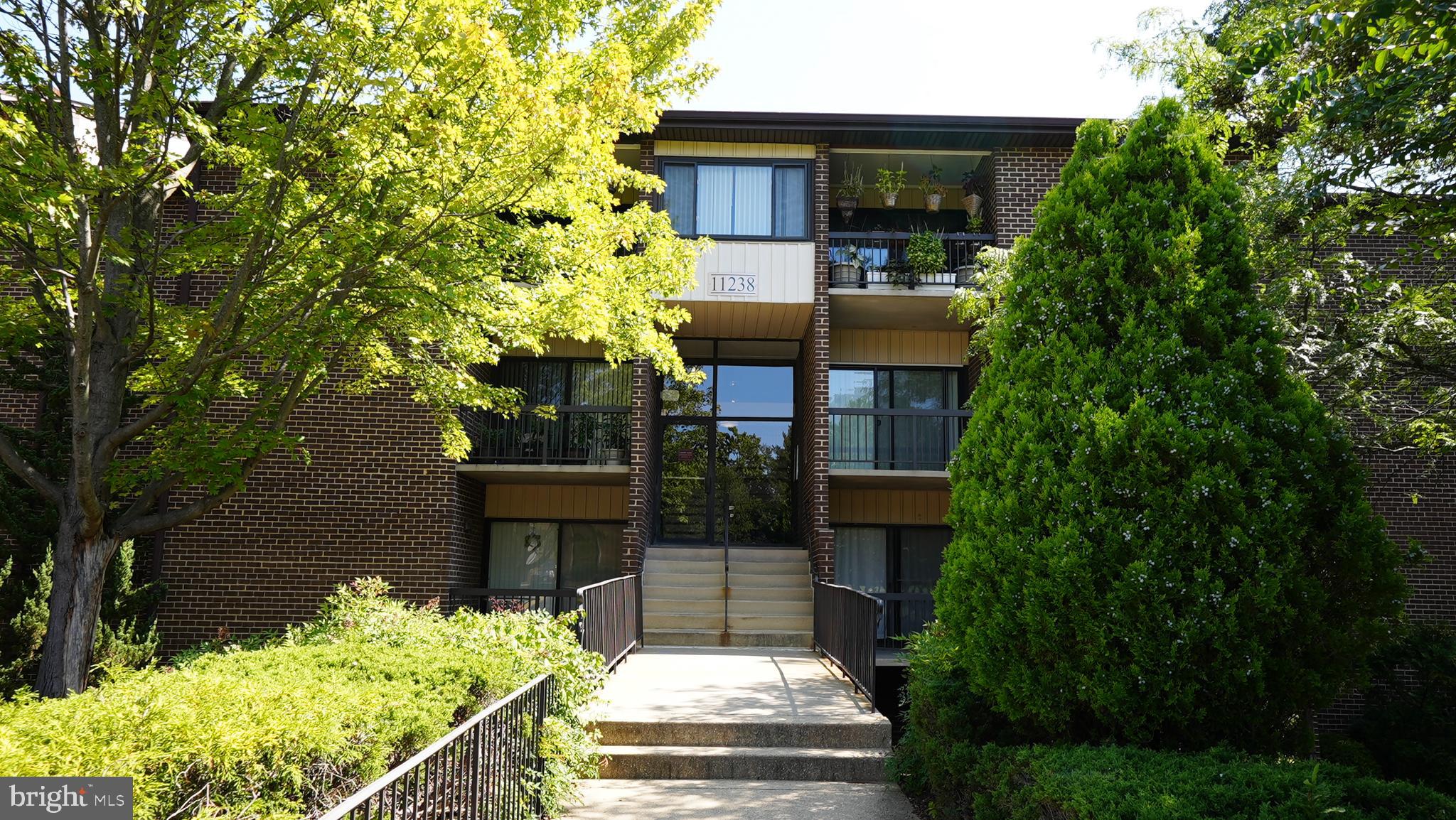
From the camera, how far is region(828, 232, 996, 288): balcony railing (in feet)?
47.2

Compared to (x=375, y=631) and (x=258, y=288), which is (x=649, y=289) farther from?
(x=375, y=631)

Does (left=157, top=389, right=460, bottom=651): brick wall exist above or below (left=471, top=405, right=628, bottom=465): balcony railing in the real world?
below

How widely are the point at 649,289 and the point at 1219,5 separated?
685 cm

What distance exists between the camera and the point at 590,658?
7.16 meters

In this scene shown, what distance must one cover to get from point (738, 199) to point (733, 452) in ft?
14.8

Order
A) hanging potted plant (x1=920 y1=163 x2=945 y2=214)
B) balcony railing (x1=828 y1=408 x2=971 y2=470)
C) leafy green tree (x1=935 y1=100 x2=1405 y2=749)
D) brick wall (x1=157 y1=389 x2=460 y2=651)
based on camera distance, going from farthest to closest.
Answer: hanging potted plant (x1=920 y1=163 x2=945 y2=214) < balcony railing (x1=828 y1=408 x2=971 y2=470) < brick wall (x1=157 y1=389 x2=460 y2=651) < leafy green tree (x1=935 y1=100 x2=1405 y2=749)

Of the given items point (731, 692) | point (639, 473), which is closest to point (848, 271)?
point (639, 473)

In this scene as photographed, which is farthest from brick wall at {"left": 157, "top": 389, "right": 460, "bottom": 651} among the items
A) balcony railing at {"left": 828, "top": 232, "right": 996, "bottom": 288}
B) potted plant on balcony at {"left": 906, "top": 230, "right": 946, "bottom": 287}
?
potted plant on balcony at {"left": 906, "top": 230, "right": 946, "bottom": 287}

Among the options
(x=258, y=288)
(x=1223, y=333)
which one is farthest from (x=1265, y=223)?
(x=258, y=288)

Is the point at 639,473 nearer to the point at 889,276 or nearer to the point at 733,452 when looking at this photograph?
the point at 733,452

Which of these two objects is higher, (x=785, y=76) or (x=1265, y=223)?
(x=785, y=76)

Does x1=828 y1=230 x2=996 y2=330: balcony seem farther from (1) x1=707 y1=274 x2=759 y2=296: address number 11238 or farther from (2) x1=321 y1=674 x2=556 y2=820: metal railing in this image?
(2) x1=321 y1=674 x2=556 y2=820: metal railing

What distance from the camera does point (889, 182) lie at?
50.3 ft

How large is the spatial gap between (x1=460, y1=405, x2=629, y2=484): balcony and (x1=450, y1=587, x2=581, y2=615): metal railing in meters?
1.91
